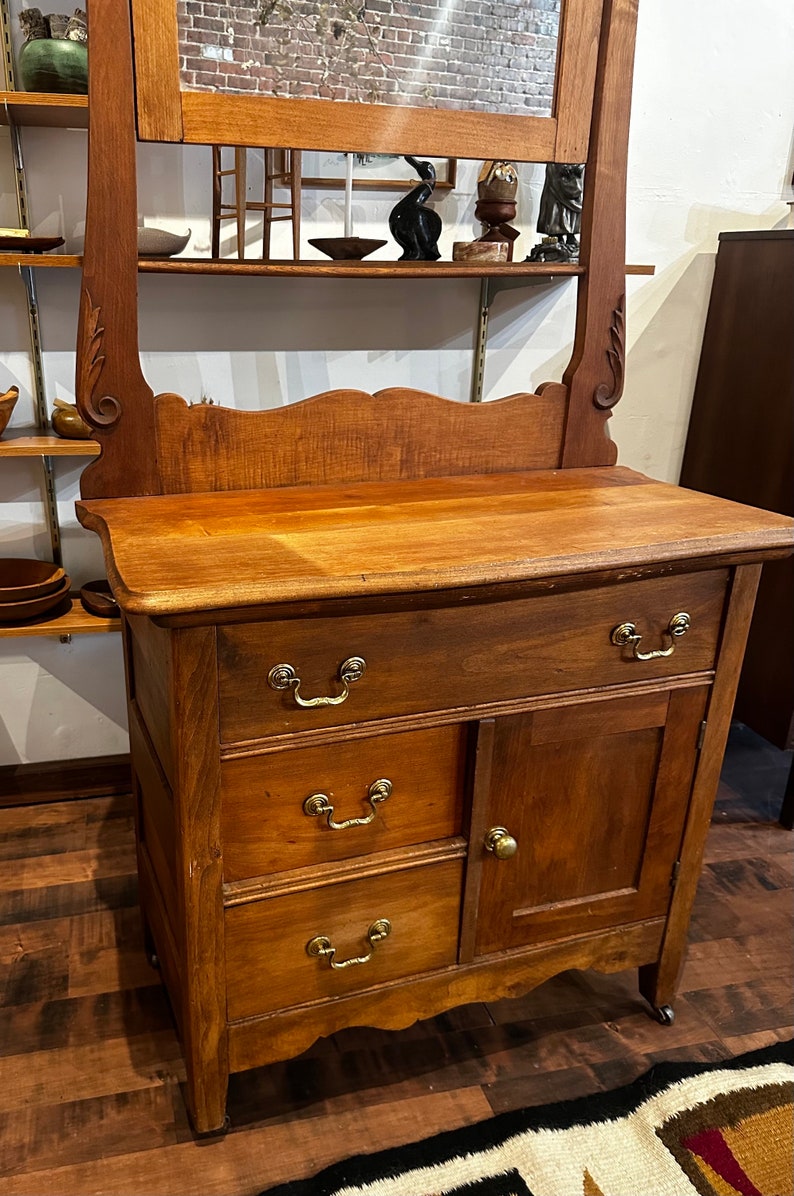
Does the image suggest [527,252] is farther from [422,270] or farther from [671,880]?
[671,880]

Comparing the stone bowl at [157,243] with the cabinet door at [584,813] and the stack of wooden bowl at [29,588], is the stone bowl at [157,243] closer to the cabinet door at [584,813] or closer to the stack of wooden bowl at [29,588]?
the stack of wooden bowl at [29,588]

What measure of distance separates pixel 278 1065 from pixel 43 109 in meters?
1.76

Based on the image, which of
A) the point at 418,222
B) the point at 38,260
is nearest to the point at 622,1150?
the point at 418,222

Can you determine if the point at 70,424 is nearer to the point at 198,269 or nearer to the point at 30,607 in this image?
the point at 30,607

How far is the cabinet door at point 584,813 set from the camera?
133cm

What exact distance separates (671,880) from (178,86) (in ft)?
4.81

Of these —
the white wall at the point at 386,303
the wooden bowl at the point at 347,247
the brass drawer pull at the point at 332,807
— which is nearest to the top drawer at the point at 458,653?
the brass drawer pull at the point at 332,807

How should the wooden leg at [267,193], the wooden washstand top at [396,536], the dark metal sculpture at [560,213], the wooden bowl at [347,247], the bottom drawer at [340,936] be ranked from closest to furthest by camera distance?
the wooden washstand top at [396,536]
the bottom drawer at [340,936]
the wooden bowl at [347,247]
the wooden leg at [267,193]
the dark metal sculpture at [560,213]

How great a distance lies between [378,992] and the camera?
54.0 inches

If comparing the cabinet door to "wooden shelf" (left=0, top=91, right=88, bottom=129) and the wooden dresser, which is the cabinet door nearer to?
the wooden dresser

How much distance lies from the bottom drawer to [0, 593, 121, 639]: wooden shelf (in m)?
0.89

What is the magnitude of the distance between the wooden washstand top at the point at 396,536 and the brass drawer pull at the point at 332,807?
0.31m

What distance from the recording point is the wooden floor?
1.35 meters

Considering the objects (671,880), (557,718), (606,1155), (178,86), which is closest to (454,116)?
(178,86)
